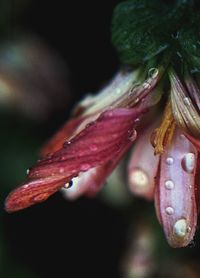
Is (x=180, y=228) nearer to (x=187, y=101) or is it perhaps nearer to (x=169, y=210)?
(x=169, y=210)

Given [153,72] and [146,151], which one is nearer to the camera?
[153,72]

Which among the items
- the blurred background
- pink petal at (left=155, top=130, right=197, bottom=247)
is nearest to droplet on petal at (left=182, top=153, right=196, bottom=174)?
pink petal at (left=155, top=130, right=197, bottom=247)

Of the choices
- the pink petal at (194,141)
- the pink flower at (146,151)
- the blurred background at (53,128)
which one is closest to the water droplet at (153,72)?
the pink flower at (146,151)

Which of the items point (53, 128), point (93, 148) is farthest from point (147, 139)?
point (53, 128)

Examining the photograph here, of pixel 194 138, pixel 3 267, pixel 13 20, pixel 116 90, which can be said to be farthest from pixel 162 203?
pixel 13 20

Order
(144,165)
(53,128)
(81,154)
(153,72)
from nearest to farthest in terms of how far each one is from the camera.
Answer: (81,154)
(153,72)
(144,165)
(53,128)

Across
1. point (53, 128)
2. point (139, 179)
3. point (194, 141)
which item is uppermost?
point (194, 141)

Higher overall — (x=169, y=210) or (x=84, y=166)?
(x=84, y=166)

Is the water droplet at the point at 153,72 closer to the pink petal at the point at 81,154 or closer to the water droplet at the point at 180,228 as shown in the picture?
the pink petal at the point at 81,154
